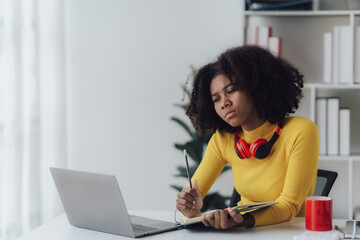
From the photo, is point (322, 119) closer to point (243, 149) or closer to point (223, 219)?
point (243, 149)

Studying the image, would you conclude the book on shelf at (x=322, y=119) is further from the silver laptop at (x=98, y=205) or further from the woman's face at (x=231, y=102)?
the silver laptop at (x=98, y=205)

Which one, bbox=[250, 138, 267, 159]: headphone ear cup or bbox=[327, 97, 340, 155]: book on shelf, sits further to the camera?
bbox=[327, 97, 340, 155]: book on shelf

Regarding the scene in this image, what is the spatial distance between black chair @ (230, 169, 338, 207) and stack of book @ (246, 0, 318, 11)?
1253 mm

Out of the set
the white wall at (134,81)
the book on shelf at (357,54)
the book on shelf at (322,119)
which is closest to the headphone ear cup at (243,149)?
the book on shelf at (322,119)

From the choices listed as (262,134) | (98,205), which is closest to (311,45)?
(262,134)

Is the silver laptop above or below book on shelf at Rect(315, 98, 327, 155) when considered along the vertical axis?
below

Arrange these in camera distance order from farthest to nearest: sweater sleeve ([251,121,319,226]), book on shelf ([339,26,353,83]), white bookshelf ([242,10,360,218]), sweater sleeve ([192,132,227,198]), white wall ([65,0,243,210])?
white wall ([65,0,243,210]) < white bookshelf ([242,10,360,218]) < book on shelf ([339,26,353,83]) < sweater sleeve ([192,132,227,198]) < sweater sleeve ([251,121,319,226])

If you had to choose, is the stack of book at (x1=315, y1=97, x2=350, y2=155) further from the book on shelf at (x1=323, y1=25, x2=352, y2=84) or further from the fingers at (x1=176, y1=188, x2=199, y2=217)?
the fingers at (x1=176, y1=188, x2=199, y2=217)

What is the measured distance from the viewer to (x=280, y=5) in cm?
276

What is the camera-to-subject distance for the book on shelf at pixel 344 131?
2752 millimetres

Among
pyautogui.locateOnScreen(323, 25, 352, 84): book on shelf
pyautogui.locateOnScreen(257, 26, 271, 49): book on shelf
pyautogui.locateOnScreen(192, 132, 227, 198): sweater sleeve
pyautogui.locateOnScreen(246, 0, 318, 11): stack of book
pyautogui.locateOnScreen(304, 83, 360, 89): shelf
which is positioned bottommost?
pyautogui.locateOnScreen(192, 132, 227, 198): sweater sleeve

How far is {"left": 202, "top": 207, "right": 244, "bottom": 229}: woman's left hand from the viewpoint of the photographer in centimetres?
134

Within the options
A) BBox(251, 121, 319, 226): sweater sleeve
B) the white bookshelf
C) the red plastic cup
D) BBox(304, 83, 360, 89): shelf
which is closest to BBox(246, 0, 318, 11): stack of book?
the white bookshelf

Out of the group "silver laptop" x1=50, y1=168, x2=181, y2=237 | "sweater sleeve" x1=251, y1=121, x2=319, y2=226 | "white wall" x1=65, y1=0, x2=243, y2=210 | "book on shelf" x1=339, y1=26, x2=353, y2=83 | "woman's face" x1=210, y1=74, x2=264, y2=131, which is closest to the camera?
"silver laptop" x1=50, y1=168, x2=181, y2=237
